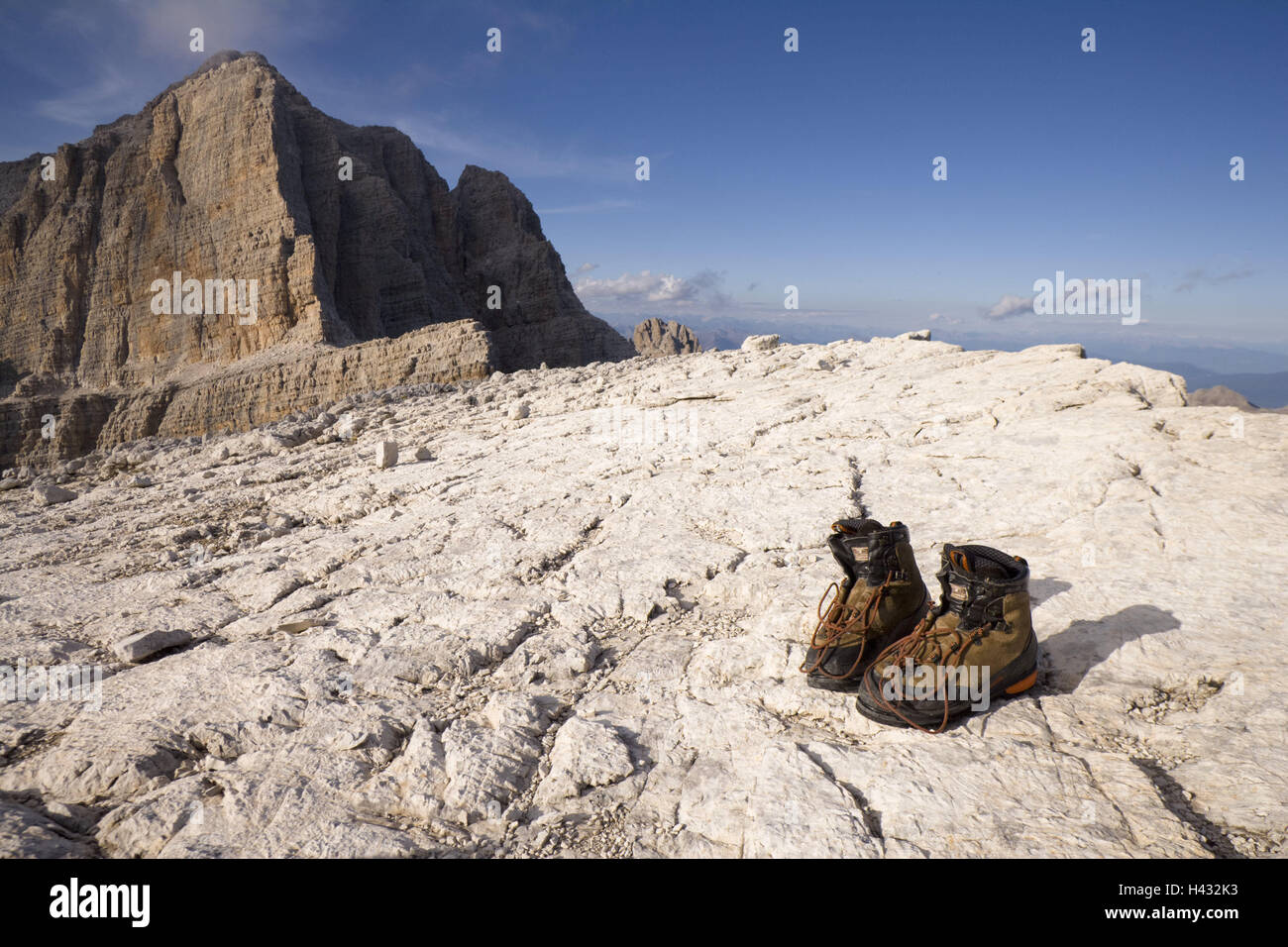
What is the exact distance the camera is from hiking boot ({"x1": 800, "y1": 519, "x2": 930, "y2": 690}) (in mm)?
3453

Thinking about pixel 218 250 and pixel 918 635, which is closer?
pixel 918 635

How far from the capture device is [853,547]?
11.7 ft

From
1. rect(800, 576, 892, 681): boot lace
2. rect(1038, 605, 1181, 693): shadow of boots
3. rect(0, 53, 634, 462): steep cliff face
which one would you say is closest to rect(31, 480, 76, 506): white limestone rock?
rect(800, 576, 892, 681): boot lace

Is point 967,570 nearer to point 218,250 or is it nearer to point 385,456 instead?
point 385,456

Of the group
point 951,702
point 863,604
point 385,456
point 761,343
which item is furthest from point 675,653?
point 761,343

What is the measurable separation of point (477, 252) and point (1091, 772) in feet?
177

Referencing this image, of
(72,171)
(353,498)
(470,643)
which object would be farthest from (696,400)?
(72,171)

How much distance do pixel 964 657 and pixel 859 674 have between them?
1.88ft

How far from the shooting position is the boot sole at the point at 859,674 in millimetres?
3418

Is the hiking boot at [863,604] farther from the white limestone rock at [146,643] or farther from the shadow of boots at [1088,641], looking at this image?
the white limestone rock at [146,643]

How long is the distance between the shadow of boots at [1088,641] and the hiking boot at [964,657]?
24 cm

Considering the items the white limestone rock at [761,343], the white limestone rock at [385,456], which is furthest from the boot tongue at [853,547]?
the white limestone rock at [761,343]

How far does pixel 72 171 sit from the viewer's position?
40219mm
